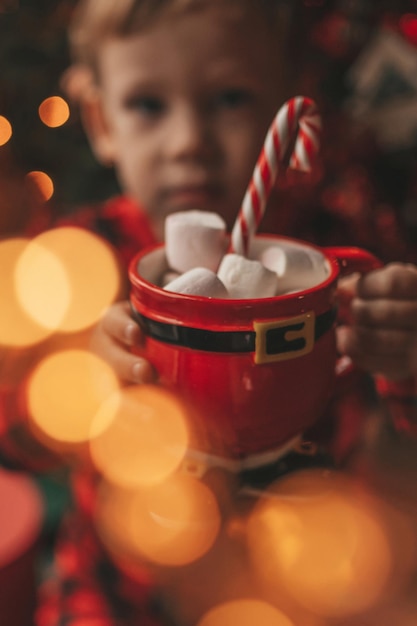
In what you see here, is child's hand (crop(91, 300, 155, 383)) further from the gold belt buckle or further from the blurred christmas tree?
the blurred christmas tree

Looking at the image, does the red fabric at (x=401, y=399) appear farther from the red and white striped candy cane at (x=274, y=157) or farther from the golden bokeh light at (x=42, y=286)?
the golden bokeh light at (x=42, y=286)

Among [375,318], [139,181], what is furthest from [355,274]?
[139,181]

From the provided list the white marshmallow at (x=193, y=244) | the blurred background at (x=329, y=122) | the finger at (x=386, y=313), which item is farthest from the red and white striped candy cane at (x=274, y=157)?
the blurred background at (x=329, y=122)

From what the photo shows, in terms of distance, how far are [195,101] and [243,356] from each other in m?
0.48

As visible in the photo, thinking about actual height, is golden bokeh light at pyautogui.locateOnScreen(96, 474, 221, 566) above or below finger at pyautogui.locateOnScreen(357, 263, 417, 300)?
below

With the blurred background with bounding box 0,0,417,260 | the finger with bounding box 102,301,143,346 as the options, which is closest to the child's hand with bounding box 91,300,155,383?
the finger with bounding box 102,301,143,346

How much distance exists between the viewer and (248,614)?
2.10 feet

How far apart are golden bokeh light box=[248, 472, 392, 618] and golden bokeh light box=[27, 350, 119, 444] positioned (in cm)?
22

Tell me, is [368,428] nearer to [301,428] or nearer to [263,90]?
[301,428]

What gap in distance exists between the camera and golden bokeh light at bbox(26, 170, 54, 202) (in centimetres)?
117

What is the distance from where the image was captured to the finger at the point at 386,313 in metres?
0.49

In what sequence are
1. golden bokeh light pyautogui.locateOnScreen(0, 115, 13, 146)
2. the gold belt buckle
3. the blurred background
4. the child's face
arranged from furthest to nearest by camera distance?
golden bokeh light pyautogui.locateOnScreen(0, 115, 13, 146) < the blurred background < the child's face < the gold belt buckle

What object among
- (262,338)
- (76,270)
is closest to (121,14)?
(76,270)

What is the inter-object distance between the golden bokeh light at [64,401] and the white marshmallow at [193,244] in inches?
7.5
